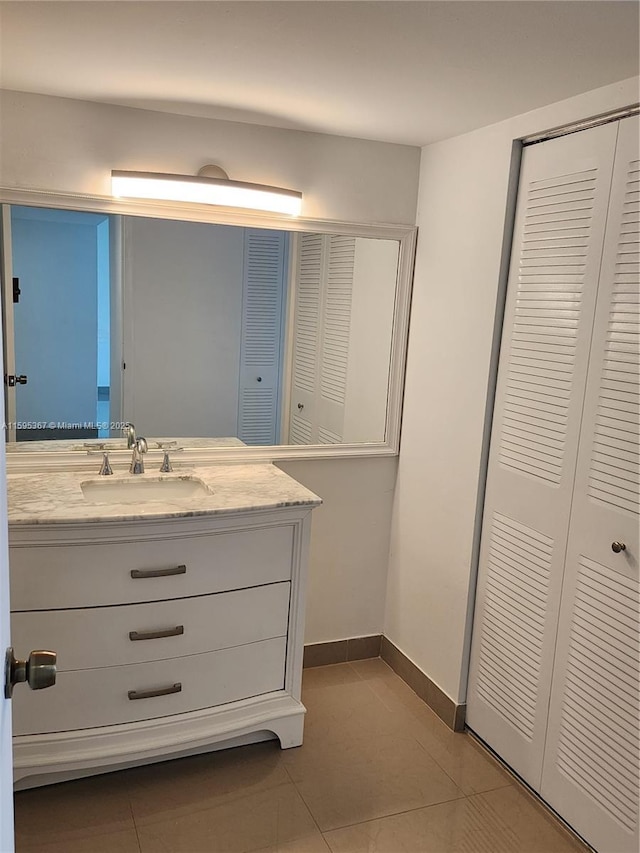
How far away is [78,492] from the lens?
212cm

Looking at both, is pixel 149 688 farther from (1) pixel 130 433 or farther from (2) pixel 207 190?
(2) pixel 207 190

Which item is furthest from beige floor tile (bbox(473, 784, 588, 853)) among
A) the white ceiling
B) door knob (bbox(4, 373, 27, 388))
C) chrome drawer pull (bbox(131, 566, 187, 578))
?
the white ceiling

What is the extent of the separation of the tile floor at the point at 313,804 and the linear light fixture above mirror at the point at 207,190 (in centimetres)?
183

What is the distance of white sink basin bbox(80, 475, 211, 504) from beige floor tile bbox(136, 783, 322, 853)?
929 mm

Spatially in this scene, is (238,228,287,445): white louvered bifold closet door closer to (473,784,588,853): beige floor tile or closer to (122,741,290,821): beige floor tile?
(122,741,290,821): beige floor tile

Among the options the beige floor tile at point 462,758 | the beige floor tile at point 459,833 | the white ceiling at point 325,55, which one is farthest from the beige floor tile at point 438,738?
the white ceiling at point 325,55

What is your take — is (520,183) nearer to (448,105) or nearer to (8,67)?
(448,105)

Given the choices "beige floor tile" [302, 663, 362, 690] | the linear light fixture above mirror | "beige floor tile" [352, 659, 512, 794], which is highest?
the linear light fixture above mirror

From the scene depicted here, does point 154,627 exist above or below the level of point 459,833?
above

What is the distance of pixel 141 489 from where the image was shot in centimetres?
235

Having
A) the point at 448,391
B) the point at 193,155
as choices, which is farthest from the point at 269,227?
the point at 448,391

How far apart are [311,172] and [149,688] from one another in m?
1.82

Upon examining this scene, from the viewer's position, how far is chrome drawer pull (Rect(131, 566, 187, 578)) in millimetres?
2012

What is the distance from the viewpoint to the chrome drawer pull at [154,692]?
207 cm
